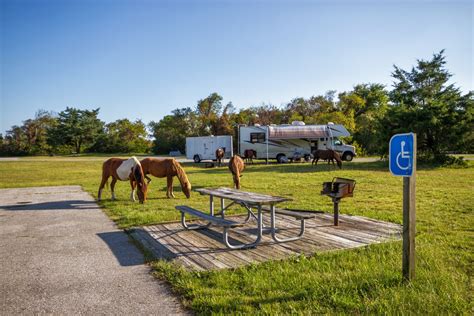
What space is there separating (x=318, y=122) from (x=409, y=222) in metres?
39.4

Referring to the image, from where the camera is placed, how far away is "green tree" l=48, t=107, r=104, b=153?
182 feet

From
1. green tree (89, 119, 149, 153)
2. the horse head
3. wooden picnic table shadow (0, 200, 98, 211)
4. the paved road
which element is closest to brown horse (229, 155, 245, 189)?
the horse head

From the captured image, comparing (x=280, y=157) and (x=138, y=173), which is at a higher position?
(x=138, y=173)

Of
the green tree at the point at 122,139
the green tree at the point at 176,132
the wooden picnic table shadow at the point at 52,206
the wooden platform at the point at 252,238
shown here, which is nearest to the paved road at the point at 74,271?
the wooden platform at the point at 252,238

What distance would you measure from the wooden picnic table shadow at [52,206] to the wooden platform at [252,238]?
3.92 meters

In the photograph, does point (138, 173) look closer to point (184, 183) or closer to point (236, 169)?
point (184, 183)

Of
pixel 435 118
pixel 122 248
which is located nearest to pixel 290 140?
pixel 435 118

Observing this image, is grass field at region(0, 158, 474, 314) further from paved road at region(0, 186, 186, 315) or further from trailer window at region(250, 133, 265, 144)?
trailer window at region(250, 133, 265, 144)

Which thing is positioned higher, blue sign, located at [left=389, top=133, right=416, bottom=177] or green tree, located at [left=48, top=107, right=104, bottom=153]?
green tree, located at [left=48, top=107, right=104, bottom=153]

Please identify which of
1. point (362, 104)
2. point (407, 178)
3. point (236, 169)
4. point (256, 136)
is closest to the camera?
point (407, 178)

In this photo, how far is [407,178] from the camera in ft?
11.4

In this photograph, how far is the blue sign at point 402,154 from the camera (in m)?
3.43

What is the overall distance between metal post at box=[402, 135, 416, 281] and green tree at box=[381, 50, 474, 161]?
64.6ft

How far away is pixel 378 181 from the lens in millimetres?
14203
